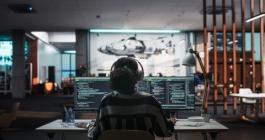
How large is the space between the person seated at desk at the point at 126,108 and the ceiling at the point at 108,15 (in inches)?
365

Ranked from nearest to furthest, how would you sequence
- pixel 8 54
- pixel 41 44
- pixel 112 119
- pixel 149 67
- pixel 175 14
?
pixel 112 119, pixel 175 14, pixel 149 67, pixel 8 54, pixel 41 44

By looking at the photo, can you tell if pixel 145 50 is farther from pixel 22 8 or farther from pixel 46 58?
pixel 46 58

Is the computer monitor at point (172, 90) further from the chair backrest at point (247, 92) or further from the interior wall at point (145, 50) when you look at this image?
the interior wall at point (145, 50)

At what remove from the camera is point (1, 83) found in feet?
72.0

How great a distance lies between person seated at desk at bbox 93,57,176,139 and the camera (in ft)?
7.82

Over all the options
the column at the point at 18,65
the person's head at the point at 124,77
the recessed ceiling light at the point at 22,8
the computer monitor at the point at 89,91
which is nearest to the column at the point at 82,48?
the column at the point at 18,65

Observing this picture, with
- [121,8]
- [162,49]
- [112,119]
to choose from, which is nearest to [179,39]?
[162,49]

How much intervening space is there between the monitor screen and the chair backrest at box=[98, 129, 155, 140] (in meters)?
1.21

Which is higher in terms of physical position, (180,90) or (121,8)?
(121,8)

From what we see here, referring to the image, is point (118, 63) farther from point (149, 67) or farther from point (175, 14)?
point (149, 67)

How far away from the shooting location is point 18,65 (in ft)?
61.0

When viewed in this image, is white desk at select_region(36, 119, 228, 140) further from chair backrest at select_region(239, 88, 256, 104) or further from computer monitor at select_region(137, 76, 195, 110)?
chair backrest at select_region(239, 88, 256, 104)

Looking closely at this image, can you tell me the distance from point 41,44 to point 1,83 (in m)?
3.53

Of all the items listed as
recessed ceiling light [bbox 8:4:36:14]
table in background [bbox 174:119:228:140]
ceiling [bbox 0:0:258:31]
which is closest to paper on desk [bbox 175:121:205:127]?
table in background [bbox 174:119:228:140]
